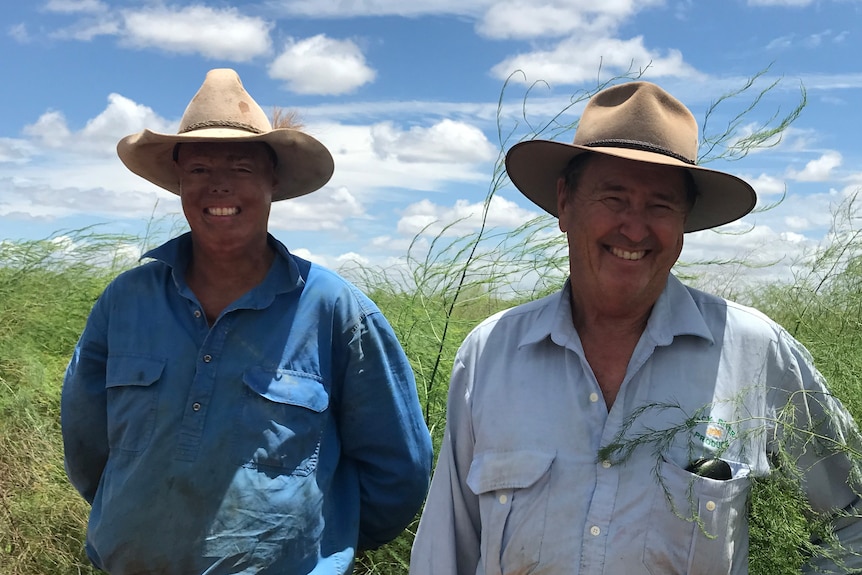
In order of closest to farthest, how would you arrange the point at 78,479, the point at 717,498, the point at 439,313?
1. the point at 717,498
2. the point at 78,479
3. the point at 439,313

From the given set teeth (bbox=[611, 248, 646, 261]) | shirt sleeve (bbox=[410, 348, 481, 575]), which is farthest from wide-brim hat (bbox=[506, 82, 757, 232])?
shirt sleeve (bbox=[410, 348, 481, 575])

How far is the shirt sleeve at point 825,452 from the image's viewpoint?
2.02m

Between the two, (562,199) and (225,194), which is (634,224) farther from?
(225,194)

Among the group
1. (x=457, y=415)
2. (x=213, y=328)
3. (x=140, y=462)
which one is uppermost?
(x=213, y=328)

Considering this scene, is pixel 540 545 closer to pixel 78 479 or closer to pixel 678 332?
pixel 678 332

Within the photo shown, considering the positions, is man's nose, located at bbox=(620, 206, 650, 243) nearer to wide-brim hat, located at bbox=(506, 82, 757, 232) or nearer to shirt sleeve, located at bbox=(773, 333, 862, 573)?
wide-brim hat, located at bbox=(506, 82, 757, 232)

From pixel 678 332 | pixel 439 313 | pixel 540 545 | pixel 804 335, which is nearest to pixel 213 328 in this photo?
pixel 540 545

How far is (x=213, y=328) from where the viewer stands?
260cm

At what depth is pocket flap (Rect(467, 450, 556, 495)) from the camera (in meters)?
1.97

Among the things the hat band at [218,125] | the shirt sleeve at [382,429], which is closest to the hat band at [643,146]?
the shirt sleeve at [382,429]

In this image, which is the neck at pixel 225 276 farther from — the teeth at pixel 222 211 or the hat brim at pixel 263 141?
the hat brim at pixel 263 141

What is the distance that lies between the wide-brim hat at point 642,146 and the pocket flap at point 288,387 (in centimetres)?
89

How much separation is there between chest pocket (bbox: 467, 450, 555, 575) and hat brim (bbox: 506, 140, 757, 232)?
76 cm

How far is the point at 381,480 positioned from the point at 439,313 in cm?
142
